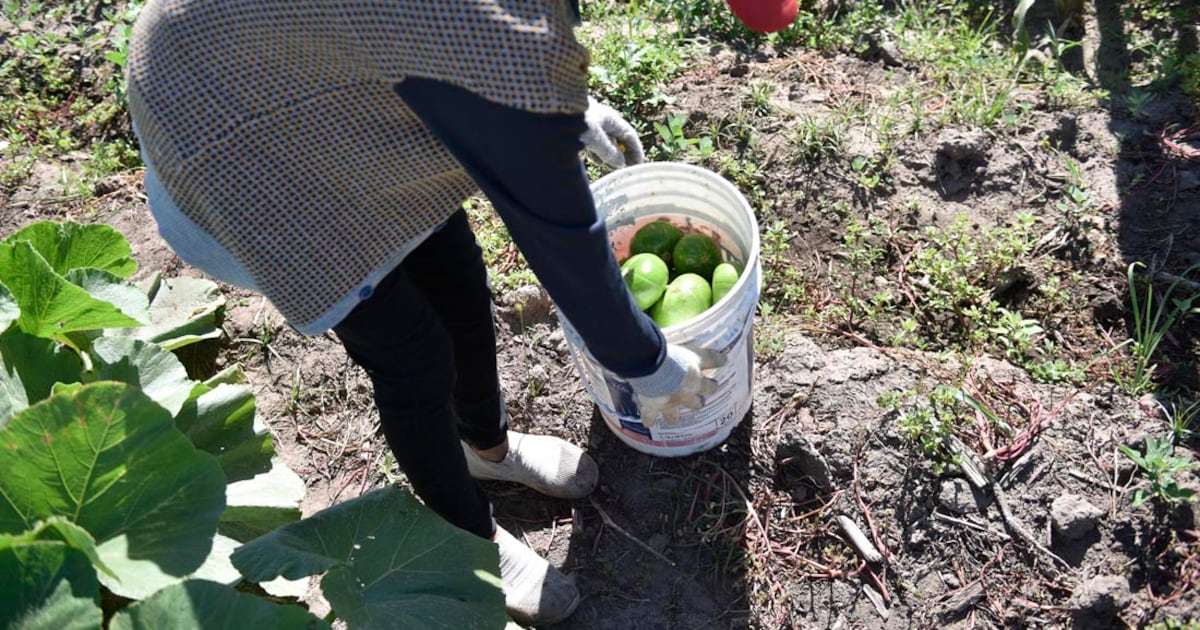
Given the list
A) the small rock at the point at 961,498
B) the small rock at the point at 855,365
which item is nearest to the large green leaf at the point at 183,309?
the small rock at the point at 855,365

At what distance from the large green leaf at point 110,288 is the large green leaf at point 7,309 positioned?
0.73 ft

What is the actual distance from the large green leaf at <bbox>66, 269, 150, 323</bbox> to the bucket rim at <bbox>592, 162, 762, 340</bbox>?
1275 mm

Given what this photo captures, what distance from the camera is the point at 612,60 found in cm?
371

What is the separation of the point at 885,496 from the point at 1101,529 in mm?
541

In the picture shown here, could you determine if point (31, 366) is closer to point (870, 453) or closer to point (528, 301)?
point (528, 301)

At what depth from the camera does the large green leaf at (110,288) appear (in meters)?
2.60

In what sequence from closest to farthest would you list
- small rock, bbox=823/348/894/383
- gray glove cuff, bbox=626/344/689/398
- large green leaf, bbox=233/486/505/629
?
gray glove cuff, bbox=626/344/689/398
large green leaf, bbox=233/486/505/629
small rock, bbox=823/348/894/383

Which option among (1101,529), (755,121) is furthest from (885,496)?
(755,121)

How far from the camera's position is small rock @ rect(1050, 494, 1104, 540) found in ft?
8.03

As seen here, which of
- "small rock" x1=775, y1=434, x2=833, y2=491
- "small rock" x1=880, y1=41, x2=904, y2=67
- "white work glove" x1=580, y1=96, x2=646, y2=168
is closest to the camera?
"white work glove" x1=580, y1=96, x2=646, y2=168

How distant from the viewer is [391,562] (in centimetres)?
209

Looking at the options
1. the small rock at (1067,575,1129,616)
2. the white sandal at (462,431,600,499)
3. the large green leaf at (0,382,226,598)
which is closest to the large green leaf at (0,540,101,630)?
the large green leaf at (0,382,226,598)

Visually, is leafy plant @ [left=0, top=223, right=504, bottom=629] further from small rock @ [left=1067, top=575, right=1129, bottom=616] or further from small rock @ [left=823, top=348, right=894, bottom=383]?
small rock @ [left=1067, top=575, right=1129, bottom=616]

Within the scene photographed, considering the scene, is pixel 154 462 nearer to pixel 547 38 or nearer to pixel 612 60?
pixel 547 38
